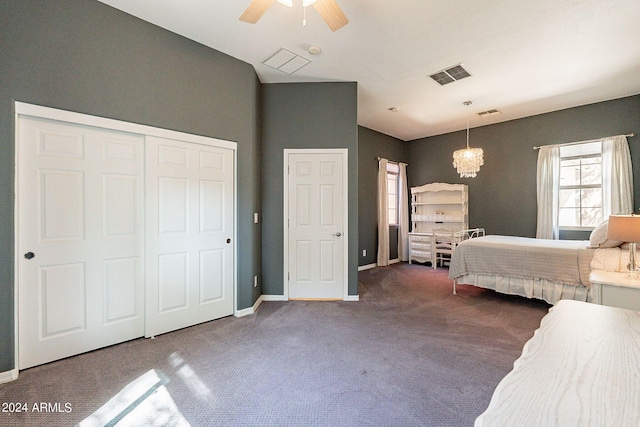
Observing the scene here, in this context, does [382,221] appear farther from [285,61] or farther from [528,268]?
[285,61]

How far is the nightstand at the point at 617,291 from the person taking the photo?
1.80 meters

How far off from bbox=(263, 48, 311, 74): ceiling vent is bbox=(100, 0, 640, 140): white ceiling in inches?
2.5

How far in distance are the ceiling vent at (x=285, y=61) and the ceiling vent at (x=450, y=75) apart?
1.72 m

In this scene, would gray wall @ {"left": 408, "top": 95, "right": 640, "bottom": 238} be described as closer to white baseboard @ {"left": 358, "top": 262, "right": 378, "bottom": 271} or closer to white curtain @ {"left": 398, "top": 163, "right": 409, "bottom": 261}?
white curtain @ {"left": 398, "top": 163, "right": 409, "bottom": 261}

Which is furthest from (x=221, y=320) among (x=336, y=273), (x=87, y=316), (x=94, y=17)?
(x=94, y=17)

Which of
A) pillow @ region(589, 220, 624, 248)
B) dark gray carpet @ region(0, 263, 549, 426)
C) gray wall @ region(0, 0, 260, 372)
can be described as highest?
gray wall @ region(0, 0, 260, 372)

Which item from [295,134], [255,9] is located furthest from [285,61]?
[255,9]

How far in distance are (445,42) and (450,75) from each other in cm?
80

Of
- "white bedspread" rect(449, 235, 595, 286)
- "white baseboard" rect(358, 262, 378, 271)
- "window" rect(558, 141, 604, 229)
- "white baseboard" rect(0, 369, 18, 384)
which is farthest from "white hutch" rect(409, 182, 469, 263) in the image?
"white baseboard" rect(0, 369, 18, 384)

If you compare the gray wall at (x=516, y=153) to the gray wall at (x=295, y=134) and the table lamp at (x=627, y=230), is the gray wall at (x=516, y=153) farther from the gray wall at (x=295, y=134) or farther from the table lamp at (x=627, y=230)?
the gray wall at (x=295, y=134)

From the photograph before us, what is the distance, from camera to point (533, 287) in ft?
10.9

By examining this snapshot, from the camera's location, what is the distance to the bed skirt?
119 inches

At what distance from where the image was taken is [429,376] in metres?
1.94

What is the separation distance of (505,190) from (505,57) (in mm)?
3047
